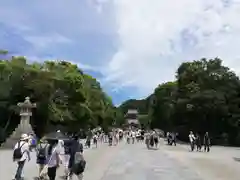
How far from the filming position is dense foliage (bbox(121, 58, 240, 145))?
55.1m

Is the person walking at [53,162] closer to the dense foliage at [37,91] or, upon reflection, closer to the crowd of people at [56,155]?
the crowd of people at [56,155]

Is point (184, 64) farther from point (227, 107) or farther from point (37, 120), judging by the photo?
point (37, 120)

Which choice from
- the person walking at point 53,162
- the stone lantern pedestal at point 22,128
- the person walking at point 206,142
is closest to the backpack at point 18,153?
the person walking at point 53,162

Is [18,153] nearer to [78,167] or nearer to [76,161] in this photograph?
[76,161]

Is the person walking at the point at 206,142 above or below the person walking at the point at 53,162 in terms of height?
above

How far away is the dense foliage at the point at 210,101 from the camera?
55125mm

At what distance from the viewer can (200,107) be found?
55.4 m

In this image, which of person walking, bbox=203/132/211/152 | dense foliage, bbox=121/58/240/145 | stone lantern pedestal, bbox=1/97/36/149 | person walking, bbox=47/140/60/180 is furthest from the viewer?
dense foliage, bbox=121/58/240/145

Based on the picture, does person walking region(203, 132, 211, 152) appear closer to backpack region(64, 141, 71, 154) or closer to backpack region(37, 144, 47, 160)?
backpack region(37, 144, 47, 160)

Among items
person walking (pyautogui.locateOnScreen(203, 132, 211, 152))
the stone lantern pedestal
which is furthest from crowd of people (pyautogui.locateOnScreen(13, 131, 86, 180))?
person walking (pyautogui.locateOnScreen(203, 132, 211, 152))

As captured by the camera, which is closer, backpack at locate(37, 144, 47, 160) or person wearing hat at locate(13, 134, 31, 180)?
person wearing hat at locate(13, 134, 31, 180)

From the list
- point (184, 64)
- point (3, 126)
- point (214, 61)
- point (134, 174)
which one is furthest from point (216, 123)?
point (134, 174)

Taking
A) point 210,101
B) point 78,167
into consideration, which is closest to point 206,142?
point 210,101

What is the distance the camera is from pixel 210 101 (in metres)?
54.5
